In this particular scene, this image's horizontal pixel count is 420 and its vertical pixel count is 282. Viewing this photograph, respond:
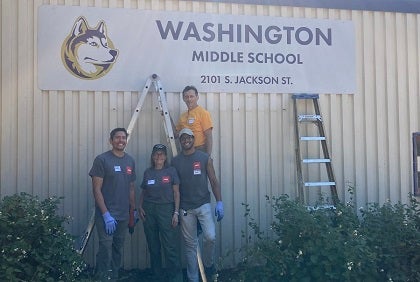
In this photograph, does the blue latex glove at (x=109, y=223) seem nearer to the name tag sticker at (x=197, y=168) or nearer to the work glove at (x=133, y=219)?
the work glove at (x=133, y=219)

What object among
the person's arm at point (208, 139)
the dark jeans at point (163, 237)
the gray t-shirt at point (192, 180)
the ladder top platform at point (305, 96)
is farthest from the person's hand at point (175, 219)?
the ladder top platform at point (305, 96)

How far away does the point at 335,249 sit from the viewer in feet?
23.0

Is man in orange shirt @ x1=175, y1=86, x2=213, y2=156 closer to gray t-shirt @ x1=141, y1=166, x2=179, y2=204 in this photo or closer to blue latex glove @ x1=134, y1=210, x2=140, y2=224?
gray t-shirt @ x1=141, y1=166, x2=179, y2=204

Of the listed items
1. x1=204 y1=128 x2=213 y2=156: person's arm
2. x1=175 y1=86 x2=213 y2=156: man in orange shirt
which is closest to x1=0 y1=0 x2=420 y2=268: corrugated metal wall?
x1=175 y1=86 x2=213 y2=156: man in orange shirt

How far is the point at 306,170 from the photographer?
912 centimetres

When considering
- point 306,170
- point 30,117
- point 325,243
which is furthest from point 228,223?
point 30,117

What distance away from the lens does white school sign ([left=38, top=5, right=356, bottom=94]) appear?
8258 mm

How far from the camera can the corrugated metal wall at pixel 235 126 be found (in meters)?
8.13

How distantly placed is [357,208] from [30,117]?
5101 millimetres

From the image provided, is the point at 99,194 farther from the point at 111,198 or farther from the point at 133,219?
the point at 133,219

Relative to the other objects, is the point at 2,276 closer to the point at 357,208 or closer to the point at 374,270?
the point at 374,270

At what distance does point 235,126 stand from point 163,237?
214 cm

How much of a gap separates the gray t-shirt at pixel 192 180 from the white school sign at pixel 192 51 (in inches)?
53.1

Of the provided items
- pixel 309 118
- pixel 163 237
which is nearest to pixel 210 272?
pixel 163 237
